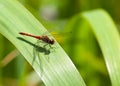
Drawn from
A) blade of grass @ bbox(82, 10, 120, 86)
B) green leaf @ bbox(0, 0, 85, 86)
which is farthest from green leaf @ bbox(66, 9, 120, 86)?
green leaf @ bbox(0, 0, 85, 86)

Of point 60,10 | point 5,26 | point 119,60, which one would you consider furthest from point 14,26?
point 60,10

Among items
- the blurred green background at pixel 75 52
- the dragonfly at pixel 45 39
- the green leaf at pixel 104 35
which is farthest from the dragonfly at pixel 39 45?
the blurred green background at pixel 75 52

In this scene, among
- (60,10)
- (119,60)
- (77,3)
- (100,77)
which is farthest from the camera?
(60,10)

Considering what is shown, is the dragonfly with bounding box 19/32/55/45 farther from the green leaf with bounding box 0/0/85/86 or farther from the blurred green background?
the blurred green background

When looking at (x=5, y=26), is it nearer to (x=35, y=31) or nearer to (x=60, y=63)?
(x=35, y=31)

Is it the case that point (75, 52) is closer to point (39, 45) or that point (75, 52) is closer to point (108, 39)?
point (108, 39)

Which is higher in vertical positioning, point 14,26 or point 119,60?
point 14,26

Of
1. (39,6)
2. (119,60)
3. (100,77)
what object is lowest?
(100,77)
